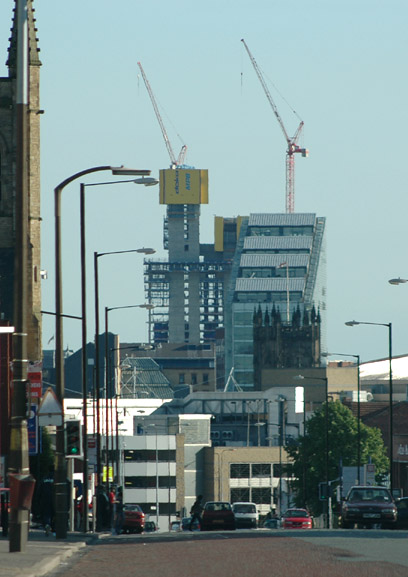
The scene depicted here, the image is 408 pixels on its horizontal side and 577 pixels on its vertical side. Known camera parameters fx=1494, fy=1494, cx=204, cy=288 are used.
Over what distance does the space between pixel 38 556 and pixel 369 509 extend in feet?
78.8

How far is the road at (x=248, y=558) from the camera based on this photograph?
22.9 metres

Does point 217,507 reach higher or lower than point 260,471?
lower

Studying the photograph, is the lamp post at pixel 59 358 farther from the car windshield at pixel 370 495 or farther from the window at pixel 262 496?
the window at pixel 262 496

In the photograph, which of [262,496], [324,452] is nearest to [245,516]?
[324,452]

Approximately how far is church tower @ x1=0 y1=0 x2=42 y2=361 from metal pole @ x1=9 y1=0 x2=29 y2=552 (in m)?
47.6

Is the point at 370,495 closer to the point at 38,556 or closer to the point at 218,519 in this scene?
the point at 218,519

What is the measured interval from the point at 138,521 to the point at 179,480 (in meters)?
119

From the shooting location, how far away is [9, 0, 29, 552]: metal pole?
25.6m

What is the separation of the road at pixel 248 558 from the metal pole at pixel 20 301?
1.94 meters

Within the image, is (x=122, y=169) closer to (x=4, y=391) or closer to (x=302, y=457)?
(x=4, y=391)

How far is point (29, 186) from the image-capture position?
79125mm

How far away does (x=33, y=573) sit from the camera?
22.5 meters

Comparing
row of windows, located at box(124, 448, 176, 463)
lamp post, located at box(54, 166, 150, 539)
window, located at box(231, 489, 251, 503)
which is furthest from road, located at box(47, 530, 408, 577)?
window, located at box(231, 489, 251, 503)

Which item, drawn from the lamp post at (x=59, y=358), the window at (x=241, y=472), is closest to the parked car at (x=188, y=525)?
the lamp post at (x=59, y=358)
